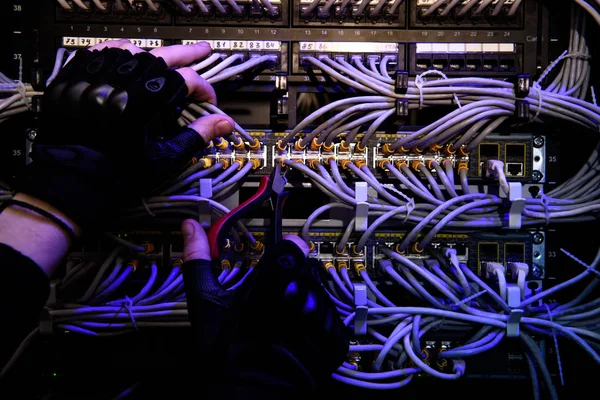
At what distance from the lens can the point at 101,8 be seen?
1119 millimetres

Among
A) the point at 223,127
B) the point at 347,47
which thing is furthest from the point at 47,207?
the point at 347,47

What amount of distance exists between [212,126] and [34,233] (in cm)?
50

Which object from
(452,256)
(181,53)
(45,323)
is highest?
(181,53)

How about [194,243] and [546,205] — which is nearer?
[194,243]

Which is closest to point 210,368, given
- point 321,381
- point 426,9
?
point 321,381

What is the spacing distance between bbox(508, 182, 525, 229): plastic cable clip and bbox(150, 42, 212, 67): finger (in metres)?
1.00

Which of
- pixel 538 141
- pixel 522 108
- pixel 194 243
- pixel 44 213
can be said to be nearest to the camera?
pixel 44 213

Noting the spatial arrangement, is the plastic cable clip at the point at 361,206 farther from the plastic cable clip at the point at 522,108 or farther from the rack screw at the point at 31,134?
the rack screw at the point at 31,134

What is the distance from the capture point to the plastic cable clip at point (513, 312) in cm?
102

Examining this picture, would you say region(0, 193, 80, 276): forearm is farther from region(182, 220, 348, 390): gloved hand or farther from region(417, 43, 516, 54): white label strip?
region(417, 43, 516, 54): white label strip

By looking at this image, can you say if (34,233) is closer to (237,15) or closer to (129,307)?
(129,307)

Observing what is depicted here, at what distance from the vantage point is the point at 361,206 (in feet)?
3.40

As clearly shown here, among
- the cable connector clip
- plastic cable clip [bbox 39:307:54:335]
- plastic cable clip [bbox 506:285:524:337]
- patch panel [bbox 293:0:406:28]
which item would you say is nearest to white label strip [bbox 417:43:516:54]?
patch panel [bbox 293:0:406:28]

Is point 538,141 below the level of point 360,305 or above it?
above
